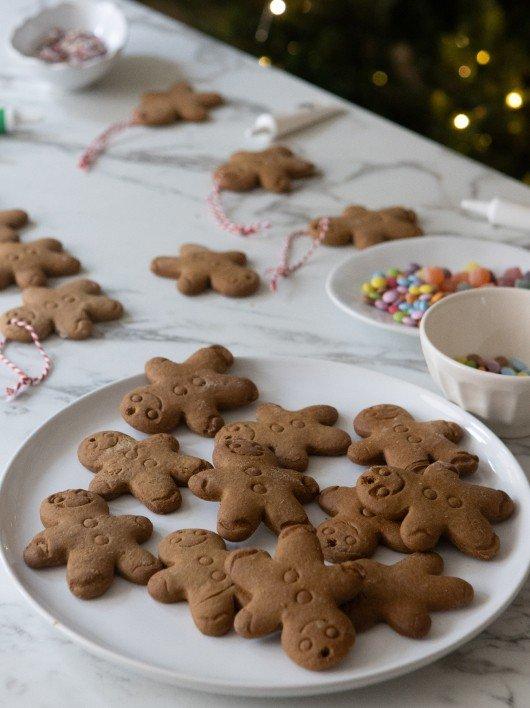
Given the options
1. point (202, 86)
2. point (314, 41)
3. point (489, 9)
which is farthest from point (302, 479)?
point (314, 41)

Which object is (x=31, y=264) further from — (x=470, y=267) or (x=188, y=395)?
(x=470, y=267)

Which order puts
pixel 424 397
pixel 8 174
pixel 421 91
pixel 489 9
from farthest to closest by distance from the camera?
pixel 421 91
pixel 489 9
pixel 8 174
pixel 424 397

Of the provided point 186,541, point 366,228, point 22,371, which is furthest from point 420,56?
point 186,541

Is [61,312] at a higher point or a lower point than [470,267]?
lower

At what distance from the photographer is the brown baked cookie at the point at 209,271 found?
136 cm

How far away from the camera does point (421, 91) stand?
276 centimetres

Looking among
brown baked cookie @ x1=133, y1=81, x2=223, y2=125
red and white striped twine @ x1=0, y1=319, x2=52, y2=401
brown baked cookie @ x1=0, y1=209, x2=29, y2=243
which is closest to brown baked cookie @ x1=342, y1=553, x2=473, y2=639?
red and white striped twine @ x1=0, y1=319, x2=52, y2=401

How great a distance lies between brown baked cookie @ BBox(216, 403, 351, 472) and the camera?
1020 mm

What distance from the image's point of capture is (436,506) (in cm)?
92

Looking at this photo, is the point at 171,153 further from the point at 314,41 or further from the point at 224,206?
the point at 314,41

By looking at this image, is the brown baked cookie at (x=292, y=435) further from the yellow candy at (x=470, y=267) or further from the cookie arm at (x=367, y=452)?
the yellow candy at (x=470, y=267)

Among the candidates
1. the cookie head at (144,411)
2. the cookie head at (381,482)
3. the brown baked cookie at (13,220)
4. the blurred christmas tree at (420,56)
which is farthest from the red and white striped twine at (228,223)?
the blurred christmas tree at (420,56)

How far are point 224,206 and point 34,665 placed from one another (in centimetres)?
94

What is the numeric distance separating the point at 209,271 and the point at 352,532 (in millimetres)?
582
